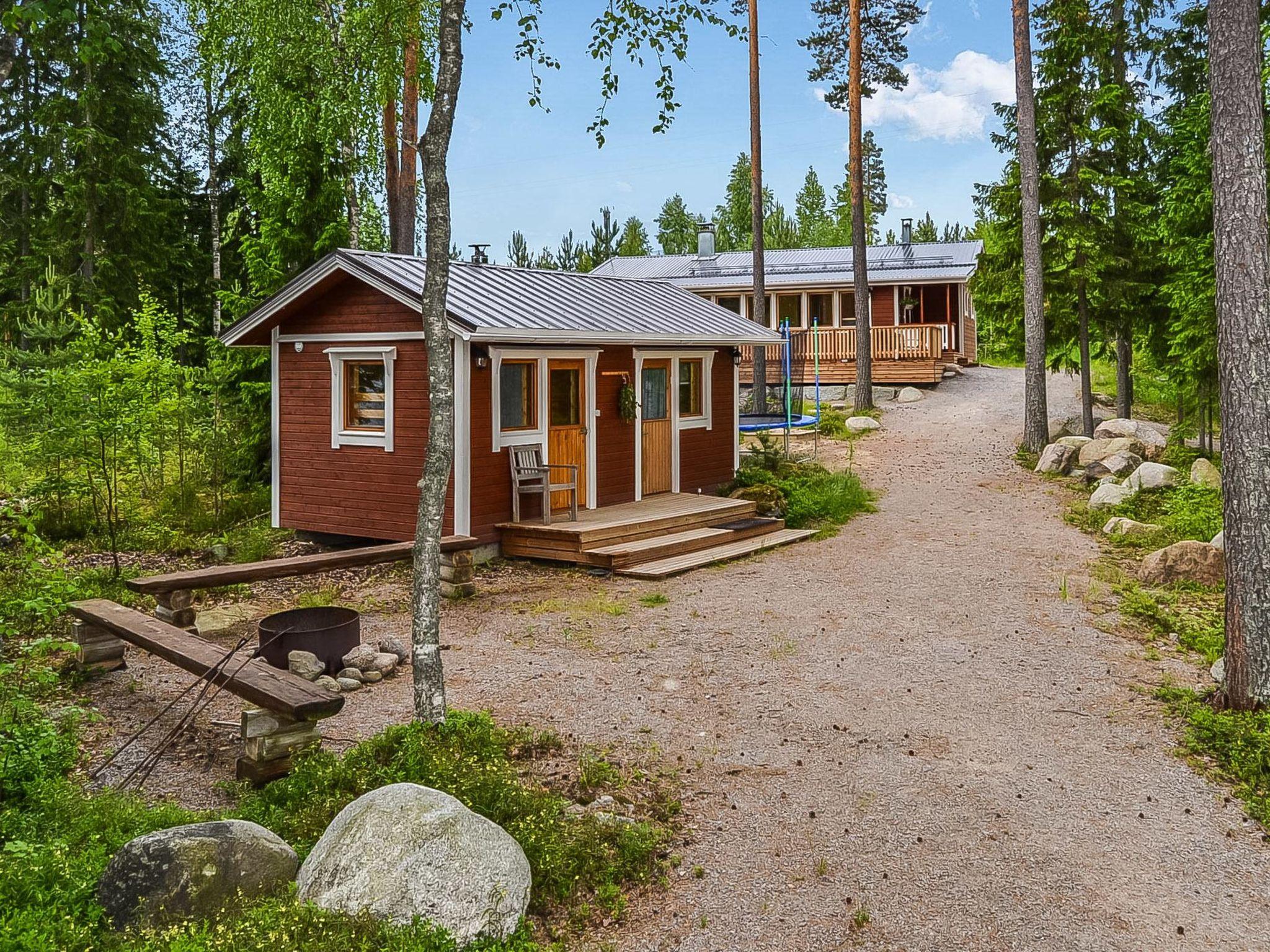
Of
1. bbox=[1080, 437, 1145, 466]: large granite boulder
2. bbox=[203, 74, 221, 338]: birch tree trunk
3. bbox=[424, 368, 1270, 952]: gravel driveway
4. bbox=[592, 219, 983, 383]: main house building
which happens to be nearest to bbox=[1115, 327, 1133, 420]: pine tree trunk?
bbox=[1080, 437, 1145, 466]: large granite boulder

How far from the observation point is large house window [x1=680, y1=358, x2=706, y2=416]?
15.2 meters

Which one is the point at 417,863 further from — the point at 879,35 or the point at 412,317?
Result: the point at 879,35

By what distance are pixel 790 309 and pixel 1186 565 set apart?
21.7 meters

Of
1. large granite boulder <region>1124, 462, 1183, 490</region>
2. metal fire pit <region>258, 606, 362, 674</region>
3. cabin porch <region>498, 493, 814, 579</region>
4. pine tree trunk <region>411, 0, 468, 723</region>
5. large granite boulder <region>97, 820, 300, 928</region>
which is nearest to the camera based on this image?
large granite boulder <region>97, 820, 300, 928</region>

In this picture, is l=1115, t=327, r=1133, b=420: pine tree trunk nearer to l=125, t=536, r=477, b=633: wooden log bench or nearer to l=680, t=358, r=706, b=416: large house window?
l=680, t=358, r=706, b=416: large house window

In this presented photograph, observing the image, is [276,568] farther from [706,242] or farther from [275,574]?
[706,242]

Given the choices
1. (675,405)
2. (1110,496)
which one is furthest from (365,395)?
(1110,496)

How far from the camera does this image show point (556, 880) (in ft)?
14.0

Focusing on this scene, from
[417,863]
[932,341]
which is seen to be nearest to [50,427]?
[417,863]

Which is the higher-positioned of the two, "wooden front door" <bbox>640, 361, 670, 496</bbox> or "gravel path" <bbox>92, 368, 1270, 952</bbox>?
"wooden front door" <bbox>640, 361, 670, 496</bbox>

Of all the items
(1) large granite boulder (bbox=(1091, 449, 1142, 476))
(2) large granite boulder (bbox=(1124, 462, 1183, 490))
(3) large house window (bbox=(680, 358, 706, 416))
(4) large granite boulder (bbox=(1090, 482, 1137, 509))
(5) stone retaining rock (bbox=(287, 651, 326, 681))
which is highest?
(3) large house window (bbox=(680, 358, 706, 416))

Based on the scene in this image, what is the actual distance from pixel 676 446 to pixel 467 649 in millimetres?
7216

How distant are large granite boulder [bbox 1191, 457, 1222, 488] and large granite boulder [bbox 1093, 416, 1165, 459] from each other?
1739 mm

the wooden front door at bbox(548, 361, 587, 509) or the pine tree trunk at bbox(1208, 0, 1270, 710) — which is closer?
the pine tree trunk at bbox(1208, 0, 1270, 710)
